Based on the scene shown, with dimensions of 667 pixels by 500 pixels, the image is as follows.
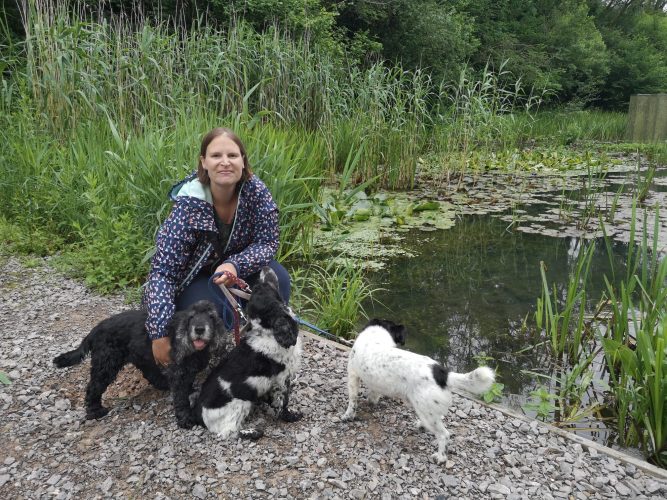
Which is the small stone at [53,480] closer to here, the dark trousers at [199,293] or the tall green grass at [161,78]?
the dark trousers at [199,293]

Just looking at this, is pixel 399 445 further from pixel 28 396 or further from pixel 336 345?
pixel 28 396

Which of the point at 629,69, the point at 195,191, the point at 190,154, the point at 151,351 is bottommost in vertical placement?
the point at 151,351

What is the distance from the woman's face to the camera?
2724mm

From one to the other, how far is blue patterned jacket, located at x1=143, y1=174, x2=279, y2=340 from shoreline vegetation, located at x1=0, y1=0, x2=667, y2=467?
43.8 inches

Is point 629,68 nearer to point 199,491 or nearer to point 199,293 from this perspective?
point 199,293

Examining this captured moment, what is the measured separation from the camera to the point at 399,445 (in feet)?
8.16

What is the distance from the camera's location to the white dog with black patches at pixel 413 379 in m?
2.29

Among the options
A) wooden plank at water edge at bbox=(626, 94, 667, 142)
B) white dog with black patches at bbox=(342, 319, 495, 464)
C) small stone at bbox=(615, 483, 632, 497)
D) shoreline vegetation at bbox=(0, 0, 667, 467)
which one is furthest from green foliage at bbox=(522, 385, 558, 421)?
wooden plank at water edge at bbox=(626, 94, 667, 142)

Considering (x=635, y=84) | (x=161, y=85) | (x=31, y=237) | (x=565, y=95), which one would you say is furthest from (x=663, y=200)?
(x=635, y=84)

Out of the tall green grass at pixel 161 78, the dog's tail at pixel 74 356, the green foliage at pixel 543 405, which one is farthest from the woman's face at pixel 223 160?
the tall green grass at pixel 161 78

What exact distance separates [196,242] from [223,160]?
527 mm

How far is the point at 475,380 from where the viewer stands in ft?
7.30

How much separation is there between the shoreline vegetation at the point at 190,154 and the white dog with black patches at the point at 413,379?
945mm

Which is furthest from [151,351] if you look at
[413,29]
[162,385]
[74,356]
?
[413,29]
